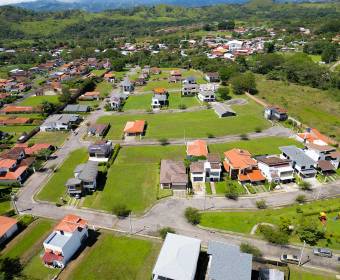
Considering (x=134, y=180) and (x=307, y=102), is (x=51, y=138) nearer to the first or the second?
(x=134, y=180)

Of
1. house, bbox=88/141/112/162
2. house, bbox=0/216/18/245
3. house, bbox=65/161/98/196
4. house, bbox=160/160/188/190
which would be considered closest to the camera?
house, bbox=0/216/18/245

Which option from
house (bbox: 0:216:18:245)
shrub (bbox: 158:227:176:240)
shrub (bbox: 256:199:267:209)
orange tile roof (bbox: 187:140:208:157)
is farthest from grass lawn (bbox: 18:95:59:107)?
shrub (bbox: 256:199:267:209)

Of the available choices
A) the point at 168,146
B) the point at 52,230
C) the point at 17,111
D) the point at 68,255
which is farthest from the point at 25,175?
the point at 17,111

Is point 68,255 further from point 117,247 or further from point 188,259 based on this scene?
point 188,259

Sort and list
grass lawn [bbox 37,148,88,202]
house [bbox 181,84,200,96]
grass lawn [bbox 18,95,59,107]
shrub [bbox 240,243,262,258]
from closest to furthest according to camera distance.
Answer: shrub [bbox 240,243,262,258] → grass lawn [bbox 37,148,88,202] → grass lawn [bbox 18,95,59,107] → house [bbox 181,84,200,96]

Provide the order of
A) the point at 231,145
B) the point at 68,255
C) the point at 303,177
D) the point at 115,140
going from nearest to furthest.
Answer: the point at 68,255
the point at 303,177
the point at 231,145
the point at 115,140

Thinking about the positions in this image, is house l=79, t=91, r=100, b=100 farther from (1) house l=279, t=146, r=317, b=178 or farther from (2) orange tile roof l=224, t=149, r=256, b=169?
(1) house l=279, t=146, r=317, b=178
